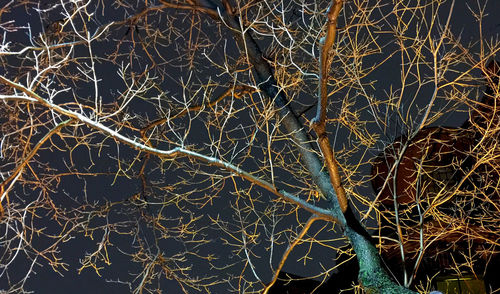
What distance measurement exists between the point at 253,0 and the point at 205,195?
325 centimetres

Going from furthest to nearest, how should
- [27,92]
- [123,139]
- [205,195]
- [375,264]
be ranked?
[205,195] → [375,264] → [123,139] → [27,92]

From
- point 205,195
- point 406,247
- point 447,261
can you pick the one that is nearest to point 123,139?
point 205,195

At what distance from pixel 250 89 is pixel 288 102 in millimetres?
939

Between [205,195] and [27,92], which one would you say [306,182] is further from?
[27,92]

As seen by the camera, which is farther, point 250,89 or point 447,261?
point 447,261

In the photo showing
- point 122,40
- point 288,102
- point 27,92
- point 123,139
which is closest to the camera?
point 27,92

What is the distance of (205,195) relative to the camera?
9227 millimetres

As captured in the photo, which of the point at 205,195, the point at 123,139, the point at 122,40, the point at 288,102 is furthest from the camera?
the point at 122,40

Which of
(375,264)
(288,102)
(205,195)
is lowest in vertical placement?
(375,264)

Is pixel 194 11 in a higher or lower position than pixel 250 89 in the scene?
higher

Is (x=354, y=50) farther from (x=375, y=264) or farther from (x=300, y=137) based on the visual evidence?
(x=375, y=264)

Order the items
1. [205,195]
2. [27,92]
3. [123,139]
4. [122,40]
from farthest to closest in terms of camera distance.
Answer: [122,40]
[205,195]
[123,139]
[27,92]

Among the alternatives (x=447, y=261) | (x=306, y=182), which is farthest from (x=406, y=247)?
(x=306, y=182)

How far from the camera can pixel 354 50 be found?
776 cm
